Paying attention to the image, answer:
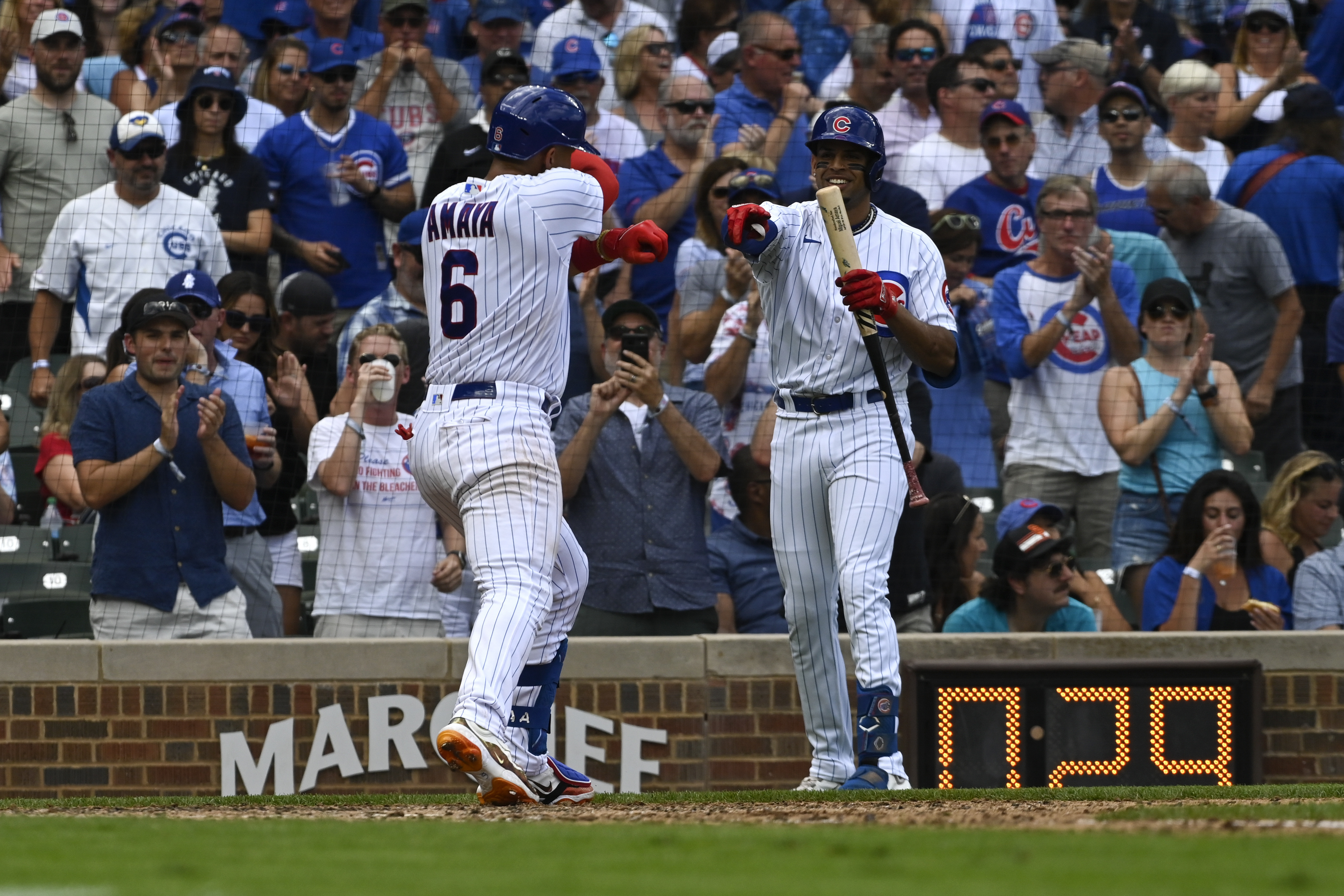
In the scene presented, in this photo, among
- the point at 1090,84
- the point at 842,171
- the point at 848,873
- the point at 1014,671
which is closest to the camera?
the point at 848,873

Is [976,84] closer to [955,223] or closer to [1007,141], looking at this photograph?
[1007,141]

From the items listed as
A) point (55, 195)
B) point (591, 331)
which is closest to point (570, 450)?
point (591, 331)

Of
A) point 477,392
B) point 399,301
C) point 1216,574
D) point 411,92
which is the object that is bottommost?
point 1216,574

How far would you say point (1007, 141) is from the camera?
9.86 metres

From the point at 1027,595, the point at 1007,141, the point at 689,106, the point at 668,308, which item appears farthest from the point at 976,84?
the point at 1027,595

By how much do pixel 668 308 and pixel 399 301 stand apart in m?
1.52

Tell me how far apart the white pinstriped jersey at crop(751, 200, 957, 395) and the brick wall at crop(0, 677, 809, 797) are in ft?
6.58

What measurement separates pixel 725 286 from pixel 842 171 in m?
2.89

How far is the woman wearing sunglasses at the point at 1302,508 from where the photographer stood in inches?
337

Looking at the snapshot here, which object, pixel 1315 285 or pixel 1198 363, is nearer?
pixel 1198 363

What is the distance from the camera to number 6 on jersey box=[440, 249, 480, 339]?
5.51 m

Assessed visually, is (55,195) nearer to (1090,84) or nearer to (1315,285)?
(1090,84)

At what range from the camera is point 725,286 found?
9.08m

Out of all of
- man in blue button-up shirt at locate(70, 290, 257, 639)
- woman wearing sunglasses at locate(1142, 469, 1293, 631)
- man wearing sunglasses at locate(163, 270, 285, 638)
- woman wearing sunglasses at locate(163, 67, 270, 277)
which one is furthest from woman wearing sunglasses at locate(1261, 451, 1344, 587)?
woman wearing sunglasses at locate(163, 67, 270, 277)
